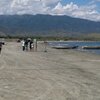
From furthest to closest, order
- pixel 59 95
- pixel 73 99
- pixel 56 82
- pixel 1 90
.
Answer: pixel 56 82 < pixel 1 90 < pixel 59 95 < pixel 73 99

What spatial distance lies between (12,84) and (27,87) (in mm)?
1334

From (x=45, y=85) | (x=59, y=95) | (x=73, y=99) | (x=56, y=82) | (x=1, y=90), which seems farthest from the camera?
(x=56, y=82)

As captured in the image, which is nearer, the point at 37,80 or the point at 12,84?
the point at 12,84

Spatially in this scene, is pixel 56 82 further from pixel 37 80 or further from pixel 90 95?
pixel 90 95

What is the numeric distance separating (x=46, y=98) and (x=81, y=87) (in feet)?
12.2

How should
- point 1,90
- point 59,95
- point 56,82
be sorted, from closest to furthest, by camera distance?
point 59,95, point 1,90, point 56,82

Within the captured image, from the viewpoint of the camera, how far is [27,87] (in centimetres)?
1806

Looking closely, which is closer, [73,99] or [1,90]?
[73,99]

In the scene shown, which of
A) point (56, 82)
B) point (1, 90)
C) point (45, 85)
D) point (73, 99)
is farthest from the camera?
point (56, 82)

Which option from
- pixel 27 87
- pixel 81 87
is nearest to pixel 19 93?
pixel 27 87

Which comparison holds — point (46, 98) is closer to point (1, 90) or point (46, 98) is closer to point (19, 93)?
point (19, 93)

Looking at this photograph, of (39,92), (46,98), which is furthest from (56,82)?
(46,98)

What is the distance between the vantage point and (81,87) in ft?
59.1

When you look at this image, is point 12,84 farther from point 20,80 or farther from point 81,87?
point 81,87
